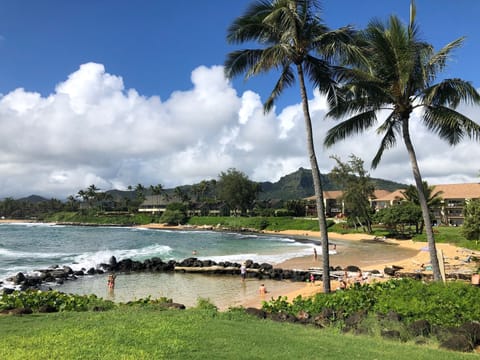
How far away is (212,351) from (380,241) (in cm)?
4816

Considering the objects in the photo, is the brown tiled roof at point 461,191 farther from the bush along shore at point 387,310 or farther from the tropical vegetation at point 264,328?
the tropical vegetation at point 264,328

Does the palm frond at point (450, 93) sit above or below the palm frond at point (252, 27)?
below

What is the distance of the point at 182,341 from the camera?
6.43 meters

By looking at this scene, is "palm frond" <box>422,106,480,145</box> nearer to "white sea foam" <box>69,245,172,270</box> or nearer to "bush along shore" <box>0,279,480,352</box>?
"bush along shore" <box>0,279,480,352</box>

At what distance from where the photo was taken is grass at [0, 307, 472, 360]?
5797 millimetres

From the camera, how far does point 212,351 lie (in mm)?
5961

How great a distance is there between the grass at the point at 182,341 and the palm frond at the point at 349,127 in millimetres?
7905

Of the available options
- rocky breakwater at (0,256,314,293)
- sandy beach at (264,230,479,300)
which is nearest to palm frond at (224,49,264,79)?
sandy beach at (264,230,479,300)

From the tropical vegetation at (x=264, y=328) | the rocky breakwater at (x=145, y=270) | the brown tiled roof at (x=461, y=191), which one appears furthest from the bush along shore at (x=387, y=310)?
the brown tiled roof at (x=461, y=191)

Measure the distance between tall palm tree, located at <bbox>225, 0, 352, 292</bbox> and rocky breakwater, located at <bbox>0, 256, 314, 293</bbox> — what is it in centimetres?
1332

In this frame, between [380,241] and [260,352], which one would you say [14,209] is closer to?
[380,241]

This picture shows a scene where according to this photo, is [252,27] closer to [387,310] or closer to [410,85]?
[410,85]

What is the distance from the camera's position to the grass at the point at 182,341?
5797mm

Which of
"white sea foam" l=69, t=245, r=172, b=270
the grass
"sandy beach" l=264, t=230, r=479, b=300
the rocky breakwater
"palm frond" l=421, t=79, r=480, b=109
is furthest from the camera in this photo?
"white sea foam" l=69, t=245, r=172, b=270
